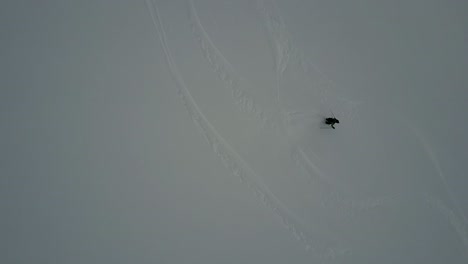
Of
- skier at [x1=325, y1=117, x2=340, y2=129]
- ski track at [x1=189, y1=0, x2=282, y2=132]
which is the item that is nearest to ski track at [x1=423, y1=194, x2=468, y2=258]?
skier at [x1=325, y1=117, x2=340, y2=129]

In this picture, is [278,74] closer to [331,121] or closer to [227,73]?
[227,73]

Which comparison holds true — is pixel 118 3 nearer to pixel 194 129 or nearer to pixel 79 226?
pixel 194 129

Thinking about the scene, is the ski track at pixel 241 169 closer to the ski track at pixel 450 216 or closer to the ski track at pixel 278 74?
the ski track at pixel 278 74

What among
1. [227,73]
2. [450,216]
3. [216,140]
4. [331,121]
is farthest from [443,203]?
[227,73]

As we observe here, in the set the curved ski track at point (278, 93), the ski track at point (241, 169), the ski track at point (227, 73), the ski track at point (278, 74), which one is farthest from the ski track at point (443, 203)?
the ski track at point (227, 73)

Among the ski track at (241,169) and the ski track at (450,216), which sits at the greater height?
the ski track at (450,216)

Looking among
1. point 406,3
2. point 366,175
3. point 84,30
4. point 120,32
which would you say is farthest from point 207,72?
point 406,3

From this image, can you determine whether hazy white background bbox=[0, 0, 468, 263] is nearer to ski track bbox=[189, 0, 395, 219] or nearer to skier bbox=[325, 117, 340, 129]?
ski track bbox=[189, 0, 395, 219]
